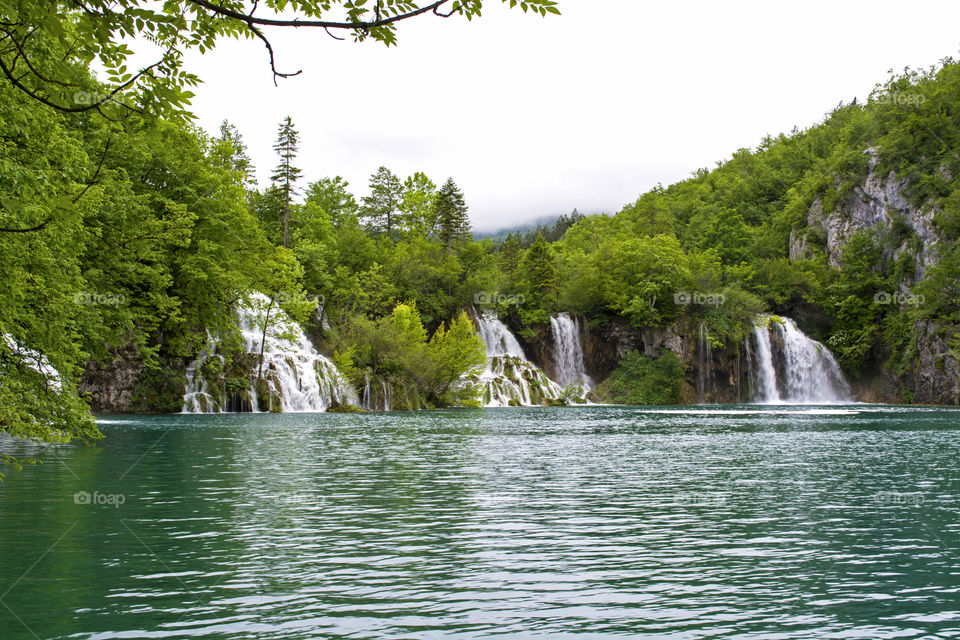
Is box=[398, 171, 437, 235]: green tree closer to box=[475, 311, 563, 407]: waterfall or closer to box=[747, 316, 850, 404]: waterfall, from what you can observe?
box=[475, 311, 563, 407]: waterfall

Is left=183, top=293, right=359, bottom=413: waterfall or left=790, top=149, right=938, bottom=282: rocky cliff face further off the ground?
left=790, top=149, right=938, bottom=282: rocky cliff face

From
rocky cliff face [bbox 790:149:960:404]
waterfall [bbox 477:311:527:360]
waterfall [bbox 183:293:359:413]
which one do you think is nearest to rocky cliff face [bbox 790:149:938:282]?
rocky cliff face [bbox 790:149:960:404]

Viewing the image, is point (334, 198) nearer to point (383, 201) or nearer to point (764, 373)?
point (383, 201)

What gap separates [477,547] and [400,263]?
5614 centimetres

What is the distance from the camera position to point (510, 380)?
196ft

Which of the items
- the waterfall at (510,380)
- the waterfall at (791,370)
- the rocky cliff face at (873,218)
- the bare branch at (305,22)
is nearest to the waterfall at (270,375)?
the waterfall at (510,380)

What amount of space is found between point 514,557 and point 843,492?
823 cm

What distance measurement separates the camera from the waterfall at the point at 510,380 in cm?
5828

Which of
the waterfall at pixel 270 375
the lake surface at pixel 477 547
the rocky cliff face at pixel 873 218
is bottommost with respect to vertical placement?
the lake surface at pixel 477 547

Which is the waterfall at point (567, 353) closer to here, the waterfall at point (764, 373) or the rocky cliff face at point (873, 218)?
the waterfall at point (764, 373)

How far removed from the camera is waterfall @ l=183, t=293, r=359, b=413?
41.3 m

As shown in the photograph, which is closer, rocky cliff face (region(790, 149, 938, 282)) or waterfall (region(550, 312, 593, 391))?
rocky cliff face (region(790, 149, 938, 282))

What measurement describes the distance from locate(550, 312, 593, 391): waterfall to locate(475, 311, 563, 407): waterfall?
2306 mm

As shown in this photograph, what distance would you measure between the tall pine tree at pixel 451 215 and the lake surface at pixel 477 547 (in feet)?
181
